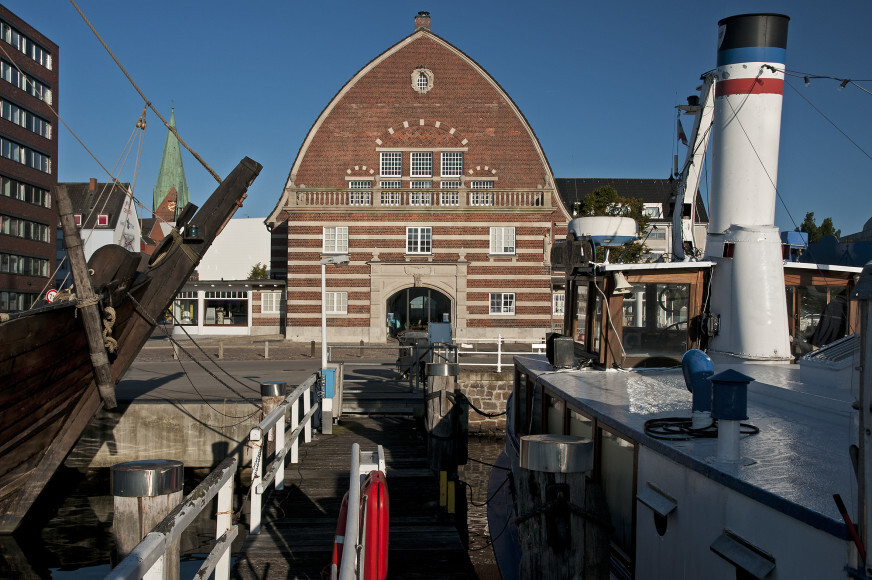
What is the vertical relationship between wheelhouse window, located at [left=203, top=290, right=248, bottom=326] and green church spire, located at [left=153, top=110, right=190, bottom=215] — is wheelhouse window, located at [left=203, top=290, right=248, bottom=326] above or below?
below

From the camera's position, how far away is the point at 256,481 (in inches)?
301

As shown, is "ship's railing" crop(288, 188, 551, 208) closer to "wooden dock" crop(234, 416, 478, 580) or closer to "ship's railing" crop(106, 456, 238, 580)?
"wooden dock" crop(234, 416, 478, 580)

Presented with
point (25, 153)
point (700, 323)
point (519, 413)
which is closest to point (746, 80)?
point (700, 323)

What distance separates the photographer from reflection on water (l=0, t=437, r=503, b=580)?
10758 millimetres

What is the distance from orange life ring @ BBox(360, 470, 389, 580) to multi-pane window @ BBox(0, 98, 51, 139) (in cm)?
4639

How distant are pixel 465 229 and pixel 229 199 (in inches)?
866

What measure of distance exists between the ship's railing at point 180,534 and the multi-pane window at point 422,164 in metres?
30.8

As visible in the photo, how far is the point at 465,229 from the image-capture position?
1377 inches

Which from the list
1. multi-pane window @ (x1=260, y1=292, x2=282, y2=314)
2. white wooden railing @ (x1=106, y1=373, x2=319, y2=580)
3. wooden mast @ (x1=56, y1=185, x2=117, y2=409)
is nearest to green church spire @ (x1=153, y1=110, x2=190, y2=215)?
multi-pane window @ (x1=260, y1=292, x2=282, y2=314)

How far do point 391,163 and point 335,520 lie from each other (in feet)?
97.4

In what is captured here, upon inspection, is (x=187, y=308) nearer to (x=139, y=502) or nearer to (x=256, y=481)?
(x=256, y=481)

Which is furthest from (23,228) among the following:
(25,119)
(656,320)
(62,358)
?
(656,320)

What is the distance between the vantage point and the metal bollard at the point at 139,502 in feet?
13.9

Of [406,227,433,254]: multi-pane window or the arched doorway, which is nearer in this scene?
[406,227,433,254]: multi-pane window
